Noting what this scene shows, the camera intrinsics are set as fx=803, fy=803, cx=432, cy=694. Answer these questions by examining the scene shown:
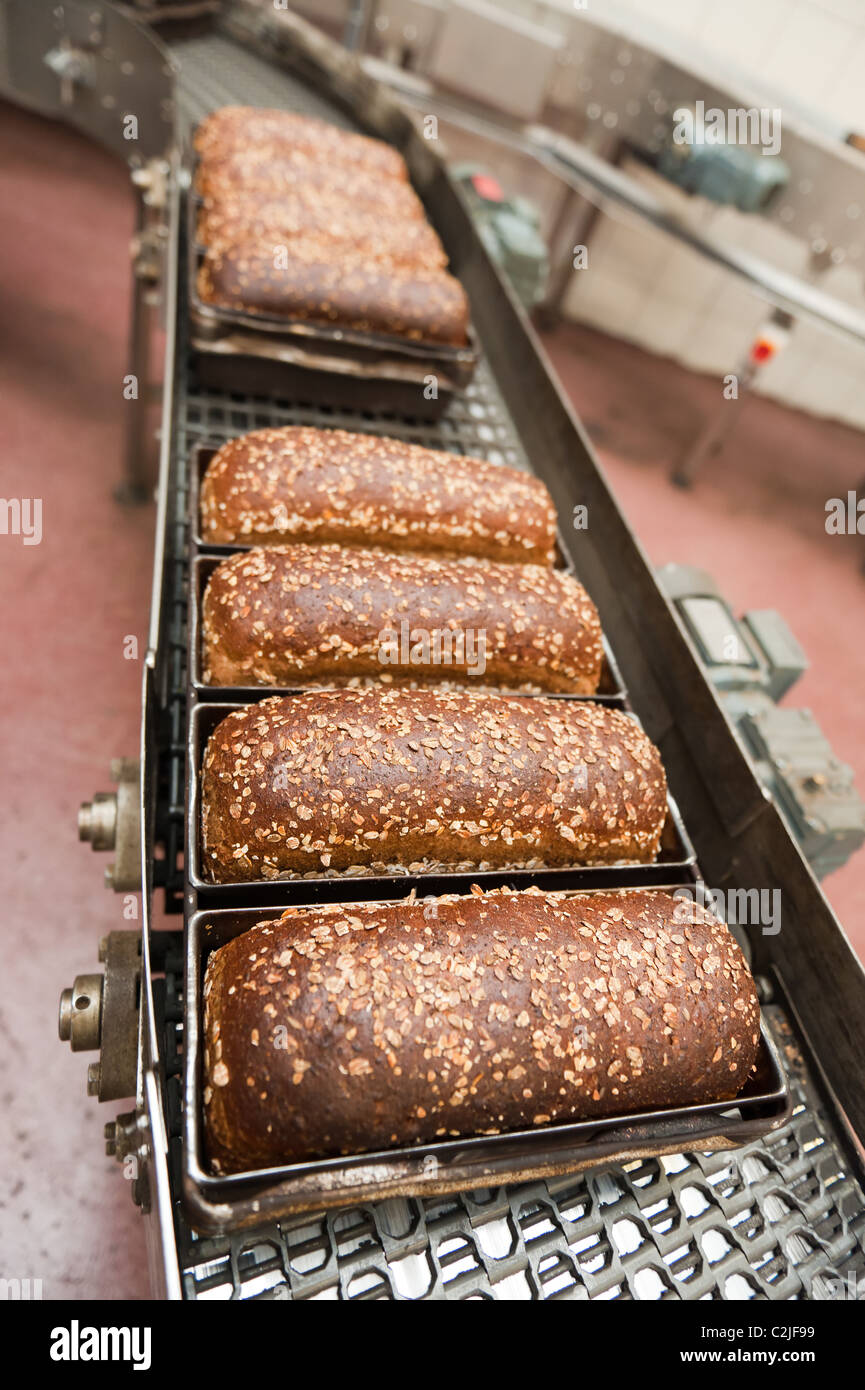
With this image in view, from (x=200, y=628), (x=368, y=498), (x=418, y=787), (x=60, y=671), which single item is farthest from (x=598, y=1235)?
(x=60, y=671)

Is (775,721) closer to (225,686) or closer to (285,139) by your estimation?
(225,686)

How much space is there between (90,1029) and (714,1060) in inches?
38.9

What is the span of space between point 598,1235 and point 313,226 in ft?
8.71

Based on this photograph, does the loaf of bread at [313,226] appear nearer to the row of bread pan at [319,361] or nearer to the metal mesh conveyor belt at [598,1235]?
the row of bread pan at [319,361]

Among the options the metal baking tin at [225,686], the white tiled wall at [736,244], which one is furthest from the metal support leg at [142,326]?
the white tiled wall at [736,244]

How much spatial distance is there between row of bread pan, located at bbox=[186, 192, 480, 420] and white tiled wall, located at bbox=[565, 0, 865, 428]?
2.63 meters

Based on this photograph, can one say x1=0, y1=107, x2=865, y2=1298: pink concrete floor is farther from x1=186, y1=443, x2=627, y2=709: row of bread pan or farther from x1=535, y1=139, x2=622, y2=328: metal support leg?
x1=186, y1=443, x2=627, y2=709: row of bread pan

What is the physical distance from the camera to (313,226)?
8.09 feet

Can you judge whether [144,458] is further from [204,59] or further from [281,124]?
[204,59]

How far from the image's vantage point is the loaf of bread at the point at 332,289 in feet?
7.04

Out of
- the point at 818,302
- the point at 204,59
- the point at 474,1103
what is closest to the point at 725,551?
the point at 818,302

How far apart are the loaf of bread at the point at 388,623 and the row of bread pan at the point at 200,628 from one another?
0.03m

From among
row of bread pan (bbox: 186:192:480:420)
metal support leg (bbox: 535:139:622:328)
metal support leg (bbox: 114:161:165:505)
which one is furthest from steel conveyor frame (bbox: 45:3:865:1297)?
metal support leg (bbox: 535:139:622:328)

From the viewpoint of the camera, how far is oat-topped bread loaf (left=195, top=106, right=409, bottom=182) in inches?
105
